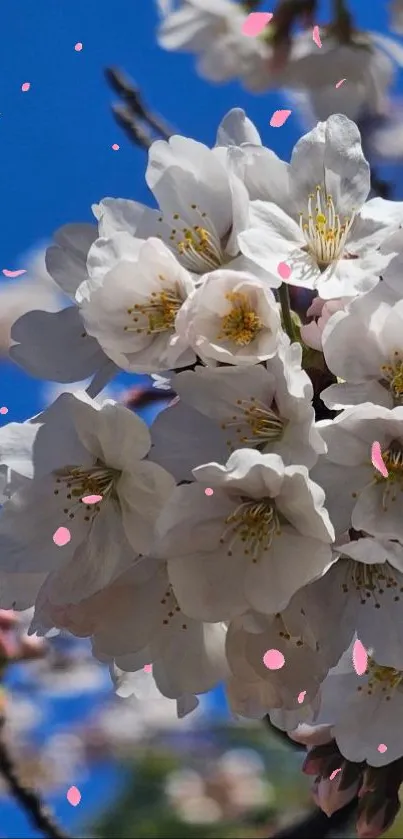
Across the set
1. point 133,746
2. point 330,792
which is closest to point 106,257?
point 330,792

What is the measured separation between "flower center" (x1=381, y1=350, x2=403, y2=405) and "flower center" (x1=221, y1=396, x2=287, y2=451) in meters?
0.06

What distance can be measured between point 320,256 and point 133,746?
0.80 m

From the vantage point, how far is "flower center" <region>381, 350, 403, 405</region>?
48 cm

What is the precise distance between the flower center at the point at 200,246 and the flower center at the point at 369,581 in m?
0.18

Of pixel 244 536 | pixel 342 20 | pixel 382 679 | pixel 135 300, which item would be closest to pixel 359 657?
pixel 382 679

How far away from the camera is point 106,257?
0.50 meters

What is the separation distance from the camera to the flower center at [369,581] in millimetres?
508

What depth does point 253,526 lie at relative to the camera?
18.6 inches

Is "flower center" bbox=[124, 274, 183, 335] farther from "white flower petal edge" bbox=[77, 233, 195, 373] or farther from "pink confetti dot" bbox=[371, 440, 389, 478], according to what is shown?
"pink confetti dot" bbox=[371, 440, 389, 478]

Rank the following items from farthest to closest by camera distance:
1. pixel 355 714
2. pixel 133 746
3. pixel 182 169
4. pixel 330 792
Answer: pixel 133 746
pixel 330 792
pixel 355 714
pixel 182 169

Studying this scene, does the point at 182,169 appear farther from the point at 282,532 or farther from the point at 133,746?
the point at 133,746

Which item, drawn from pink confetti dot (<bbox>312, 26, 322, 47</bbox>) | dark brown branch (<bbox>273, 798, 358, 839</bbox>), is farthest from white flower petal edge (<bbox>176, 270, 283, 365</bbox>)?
dark brown branch (<bbox>273, 798, 358, 839</bbox>)

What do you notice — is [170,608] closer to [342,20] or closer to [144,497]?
[144,497]

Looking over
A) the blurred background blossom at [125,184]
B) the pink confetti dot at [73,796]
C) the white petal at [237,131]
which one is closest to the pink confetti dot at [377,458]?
the white petal at [237,131]
